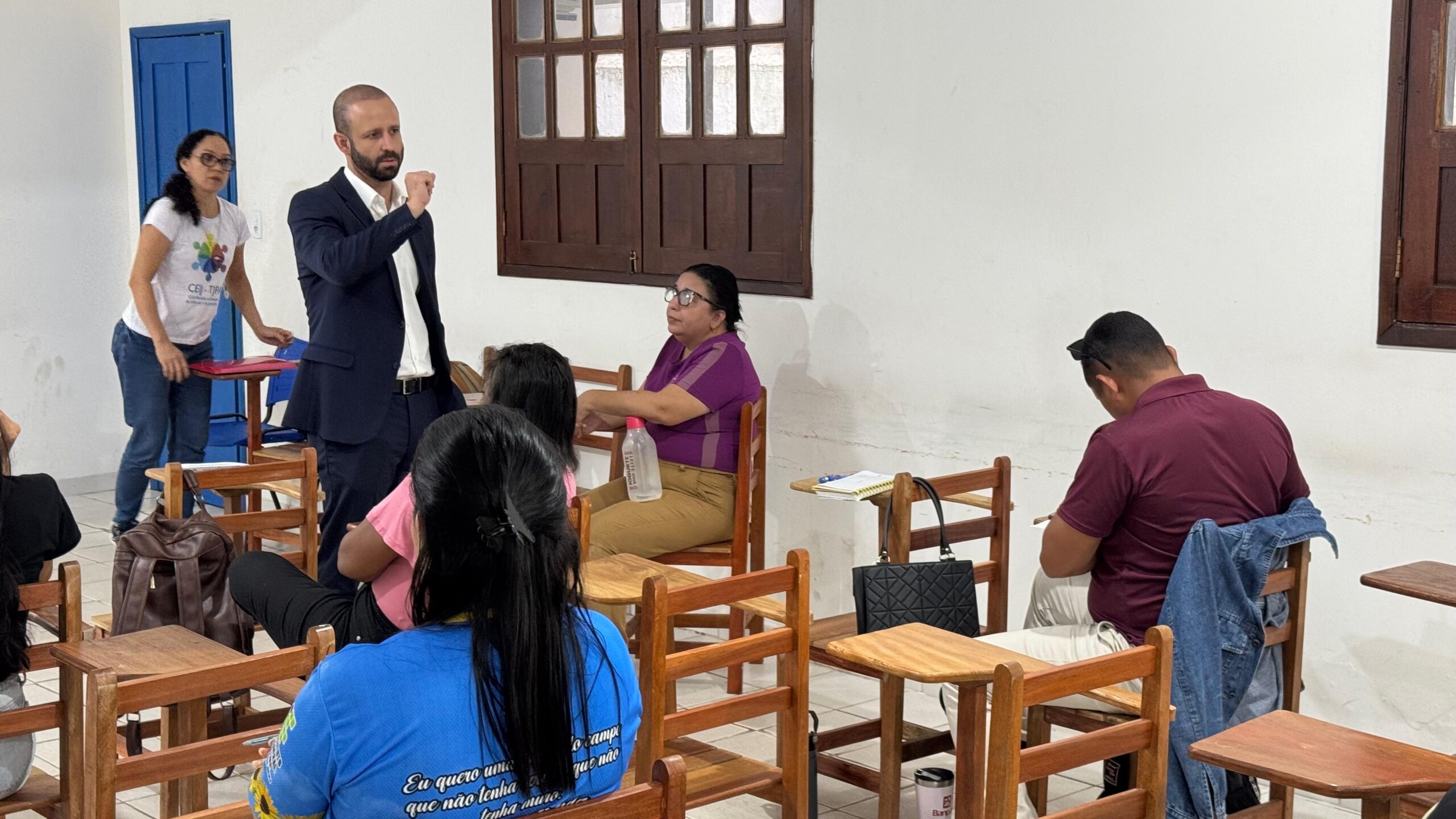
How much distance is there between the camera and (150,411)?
6.02 meters

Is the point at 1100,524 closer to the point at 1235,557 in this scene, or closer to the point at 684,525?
the point at 1235,557

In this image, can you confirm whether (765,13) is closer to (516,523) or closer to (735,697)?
(735,697)

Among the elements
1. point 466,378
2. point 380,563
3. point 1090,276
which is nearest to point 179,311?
point 466,378

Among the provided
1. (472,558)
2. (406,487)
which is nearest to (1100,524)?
(406,487)

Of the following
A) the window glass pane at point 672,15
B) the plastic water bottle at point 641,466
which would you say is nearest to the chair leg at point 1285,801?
the plastic water bottle at point 641,466

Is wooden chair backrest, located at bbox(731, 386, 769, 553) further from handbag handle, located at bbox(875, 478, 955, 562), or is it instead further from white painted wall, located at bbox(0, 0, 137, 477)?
white painted wall, located at bbox(0, 0, 137, 477)

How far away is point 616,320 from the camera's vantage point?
5.60 m

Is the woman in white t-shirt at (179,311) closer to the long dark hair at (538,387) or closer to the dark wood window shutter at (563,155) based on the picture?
the dark wood window shutter at (563,155)

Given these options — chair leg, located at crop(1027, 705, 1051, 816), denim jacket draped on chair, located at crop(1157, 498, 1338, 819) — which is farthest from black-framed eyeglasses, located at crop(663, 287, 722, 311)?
denim jacket draped on chair, located at crop(1157, 498, 1338, 819)

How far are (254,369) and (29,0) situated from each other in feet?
9.56

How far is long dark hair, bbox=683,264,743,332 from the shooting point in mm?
4664

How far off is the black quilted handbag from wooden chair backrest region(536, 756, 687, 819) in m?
1.35

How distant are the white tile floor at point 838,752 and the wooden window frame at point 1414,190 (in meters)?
1.23

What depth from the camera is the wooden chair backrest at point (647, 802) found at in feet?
5.98
